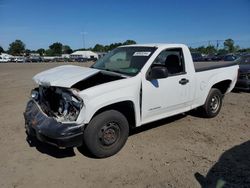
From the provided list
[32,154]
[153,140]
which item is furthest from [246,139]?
[32,154]

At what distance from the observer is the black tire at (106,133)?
4.05 meters

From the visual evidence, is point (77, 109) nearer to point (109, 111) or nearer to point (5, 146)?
point (109, 111)

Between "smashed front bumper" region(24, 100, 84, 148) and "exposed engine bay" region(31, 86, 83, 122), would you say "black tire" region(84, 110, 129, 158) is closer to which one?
"smashed front bumper" region(24, 100, 84, 148)

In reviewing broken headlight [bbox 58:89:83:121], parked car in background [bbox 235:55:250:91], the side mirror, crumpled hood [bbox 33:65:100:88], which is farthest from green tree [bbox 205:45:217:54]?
broken headlight [bbox 58:89:83:121]

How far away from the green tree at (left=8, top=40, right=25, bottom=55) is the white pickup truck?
126 m

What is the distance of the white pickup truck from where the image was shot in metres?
3.92

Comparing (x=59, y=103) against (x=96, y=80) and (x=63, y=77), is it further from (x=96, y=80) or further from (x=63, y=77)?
(x=96, y=80)

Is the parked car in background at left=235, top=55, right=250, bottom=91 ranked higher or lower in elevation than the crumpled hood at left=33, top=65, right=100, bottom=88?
lower

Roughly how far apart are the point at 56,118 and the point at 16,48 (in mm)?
127347

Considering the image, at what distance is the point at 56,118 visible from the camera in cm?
408

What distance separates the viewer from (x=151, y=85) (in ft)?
15.3

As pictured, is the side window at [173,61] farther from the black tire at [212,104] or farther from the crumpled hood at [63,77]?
the crumpled hood at [63,77]

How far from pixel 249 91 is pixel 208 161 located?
741cm

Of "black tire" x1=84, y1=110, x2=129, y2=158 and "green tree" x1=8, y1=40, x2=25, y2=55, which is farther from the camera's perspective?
"green tree" x1=8, y1=40, x2=25, y2=55
